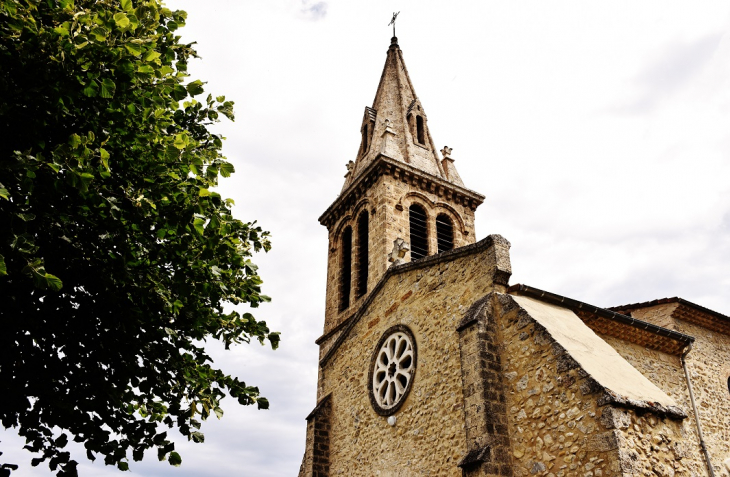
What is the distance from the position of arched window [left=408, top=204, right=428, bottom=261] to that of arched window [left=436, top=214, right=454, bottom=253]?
0.57 metres

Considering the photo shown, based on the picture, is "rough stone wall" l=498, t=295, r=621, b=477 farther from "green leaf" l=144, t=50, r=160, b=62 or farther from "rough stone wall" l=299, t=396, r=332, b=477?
"green leaf" l=144, t=50, r=160, b=62

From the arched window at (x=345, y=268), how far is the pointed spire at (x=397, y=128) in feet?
8.06

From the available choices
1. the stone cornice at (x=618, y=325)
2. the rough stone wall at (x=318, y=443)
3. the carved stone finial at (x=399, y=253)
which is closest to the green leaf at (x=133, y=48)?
the stone cornice at (x=618, y=325)

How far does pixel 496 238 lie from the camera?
10.3 m

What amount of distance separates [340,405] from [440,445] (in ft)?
14.1

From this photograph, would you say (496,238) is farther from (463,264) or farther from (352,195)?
(352,195)

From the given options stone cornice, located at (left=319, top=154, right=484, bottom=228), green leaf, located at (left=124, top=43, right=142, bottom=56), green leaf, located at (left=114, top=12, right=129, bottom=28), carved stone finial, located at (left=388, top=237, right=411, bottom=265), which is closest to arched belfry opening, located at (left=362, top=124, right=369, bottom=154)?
stone cornice, located at (left=319, top=154, right=484, bottom=228)

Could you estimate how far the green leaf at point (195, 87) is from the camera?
222 inches

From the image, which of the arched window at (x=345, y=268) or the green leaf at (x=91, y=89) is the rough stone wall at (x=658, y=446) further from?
the arched window at (x=345, y=268)

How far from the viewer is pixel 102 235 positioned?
510cm

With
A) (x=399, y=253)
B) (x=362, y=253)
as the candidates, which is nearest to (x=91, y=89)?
(x=399, y=253)

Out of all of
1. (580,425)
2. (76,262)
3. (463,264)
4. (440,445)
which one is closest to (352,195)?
(463,264)

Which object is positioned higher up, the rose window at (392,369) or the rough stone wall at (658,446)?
the rose window at (392,369)

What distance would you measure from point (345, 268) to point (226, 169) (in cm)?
1412
